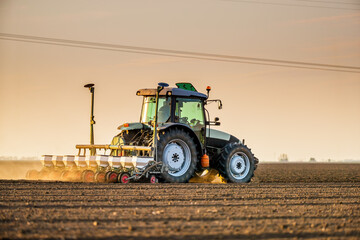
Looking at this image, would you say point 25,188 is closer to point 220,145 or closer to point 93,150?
point 93,150

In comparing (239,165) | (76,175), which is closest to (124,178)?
(76,175)

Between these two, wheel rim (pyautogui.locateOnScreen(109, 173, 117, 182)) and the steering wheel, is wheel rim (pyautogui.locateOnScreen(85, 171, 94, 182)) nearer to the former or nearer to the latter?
wheel rim (pyautogui.locateOnScreen(109, 173, 117, 182))

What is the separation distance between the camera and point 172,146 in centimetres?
1686

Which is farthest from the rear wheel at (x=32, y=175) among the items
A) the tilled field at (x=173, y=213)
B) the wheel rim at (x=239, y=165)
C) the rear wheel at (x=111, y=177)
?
the wheel rim at (x=239, y=165)

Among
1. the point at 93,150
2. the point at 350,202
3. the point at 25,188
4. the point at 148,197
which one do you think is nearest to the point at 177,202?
the point at 148,197

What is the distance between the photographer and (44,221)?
29.0 ft

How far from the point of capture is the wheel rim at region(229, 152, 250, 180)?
722 inches

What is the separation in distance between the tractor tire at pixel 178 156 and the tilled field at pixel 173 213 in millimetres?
2101

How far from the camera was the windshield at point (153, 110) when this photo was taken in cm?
1731

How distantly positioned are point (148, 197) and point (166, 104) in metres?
5.55

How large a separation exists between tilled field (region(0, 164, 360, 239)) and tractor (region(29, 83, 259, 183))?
5.57 ft

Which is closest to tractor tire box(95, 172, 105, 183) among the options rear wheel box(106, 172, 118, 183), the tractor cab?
rear wheel box(106, 172, 118, 183)

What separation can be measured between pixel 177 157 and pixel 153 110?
5.37 ft

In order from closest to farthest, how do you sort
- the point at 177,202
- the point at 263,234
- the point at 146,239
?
the point at 146,239 < the point at 263,234 < the point at 177,202
